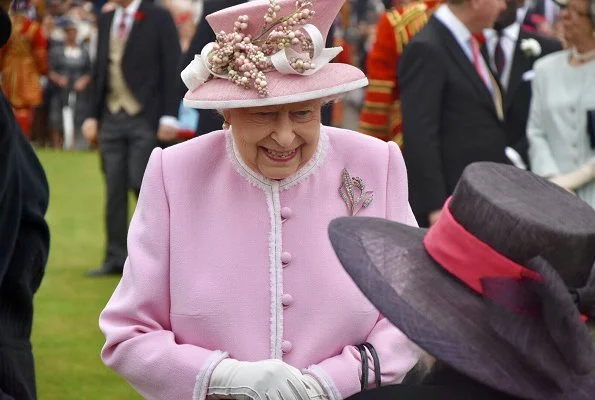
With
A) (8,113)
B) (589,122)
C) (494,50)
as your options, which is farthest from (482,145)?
(8,113)

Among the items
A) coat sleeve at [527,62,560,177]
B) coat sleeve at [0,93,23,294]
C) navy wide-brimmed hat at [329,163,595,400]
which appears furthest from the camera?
coat sleeve at [527,62,560,177]

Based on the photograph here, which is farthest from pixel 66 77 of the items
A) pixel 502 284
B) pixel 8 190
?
pixel 502 284

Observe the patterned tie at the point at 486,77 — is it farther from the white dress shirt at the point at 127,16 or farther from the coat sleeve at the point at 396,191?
the white dress shirt at the point at 127,16

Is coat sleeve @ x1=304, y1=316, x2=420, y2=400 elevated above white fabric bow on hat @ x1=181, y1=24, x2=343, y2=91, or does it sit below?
below

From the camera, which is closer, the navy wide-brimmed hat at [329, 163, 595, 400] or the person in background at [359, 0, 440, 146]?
the navy wide-brimmed hat at [329, 163, 595, 400]

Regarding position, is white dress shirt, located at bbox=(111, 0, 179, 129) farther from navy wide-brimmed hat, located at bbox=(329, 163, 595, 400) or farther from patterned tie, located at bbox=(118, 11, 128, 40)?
navy wide-brimmed hat, located at bbox=(329, 163, 595, 400)

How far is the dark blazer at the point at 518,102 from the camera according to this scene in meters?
7.81

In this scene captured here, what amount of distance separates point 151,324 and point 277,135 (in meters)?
0.57

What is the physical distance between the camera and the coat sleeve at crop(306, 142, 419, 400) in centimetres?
337

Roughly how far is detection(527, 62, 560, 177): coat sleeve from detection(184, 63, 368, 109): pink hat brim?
141 inches

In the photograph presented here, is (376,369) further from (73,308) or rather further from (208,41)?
(73,308)

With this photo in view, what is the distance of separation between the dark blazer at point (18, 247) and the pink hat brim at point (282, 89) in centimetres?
75

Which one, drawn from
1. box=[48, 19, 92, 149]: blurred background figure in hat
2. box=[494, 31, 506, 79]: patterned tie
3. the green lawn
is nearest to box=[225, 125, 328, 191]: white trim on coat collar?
the green lawn

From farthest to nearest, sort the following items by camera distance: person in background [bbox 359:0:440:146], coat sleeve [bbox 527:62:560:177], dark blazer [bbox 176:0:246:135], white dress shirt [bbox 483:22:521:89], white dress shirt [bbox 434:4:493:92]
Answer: white dress shirt [bbox 483:22:521:89] → person in background [bbox 359:0:440:146] → coat sleeve [bbox 527:62:560:177] → white dress shirt [bbox 434:4:493:92] → dark blazer [bbox 176:0:246:135]
